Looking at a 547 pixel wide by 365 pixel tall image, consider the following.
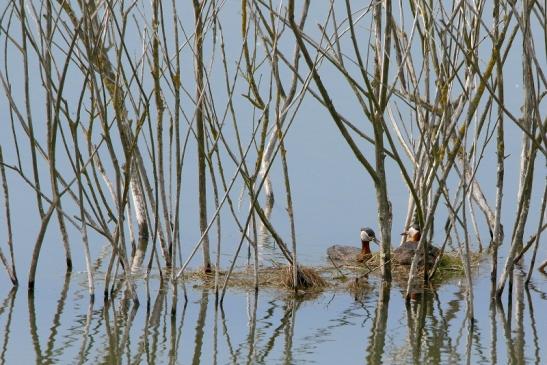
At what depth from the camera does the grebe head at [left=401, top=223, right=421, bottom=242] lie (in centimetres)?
941

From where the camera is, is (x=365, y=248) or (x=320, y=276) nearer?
(x=320, y=276)

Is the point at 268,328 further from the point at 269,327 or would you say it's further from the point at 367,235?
the point at 367,235

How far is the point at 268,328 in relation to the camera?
7.27 m

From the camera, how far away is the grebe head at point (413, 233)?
9406mm

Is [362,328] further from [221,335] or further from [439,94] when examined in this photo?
[439,94]

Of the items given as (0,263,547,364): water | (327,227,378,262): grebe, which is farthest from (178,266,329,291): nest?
(327,227,378,262): grebe

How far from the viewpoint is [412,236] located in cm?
946

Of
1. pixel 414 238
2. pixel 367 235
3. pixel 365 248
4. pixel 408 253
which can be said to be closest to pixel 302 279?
pixel 408 253

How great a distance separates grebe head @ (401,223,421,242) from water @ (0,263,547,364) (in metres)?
0.96

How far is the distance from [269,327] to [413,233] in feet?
8.09

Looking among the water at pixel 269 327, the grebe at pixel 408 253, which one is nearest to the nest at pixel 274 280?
the water at pixel 269 327

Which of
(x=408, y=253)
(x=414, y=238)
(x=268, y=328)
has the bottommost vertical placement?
(x=268, y=328)

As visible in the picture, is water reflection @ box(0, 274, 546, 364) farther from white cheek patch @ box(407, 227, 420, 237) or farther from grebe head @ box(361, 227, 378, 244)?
grebe head @ box(361, 227, 378, 244)

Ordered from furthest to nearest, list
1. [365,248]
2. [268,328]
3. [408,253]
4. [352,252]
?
[365,248] → [352,252] → [408,253] → [268,328]
